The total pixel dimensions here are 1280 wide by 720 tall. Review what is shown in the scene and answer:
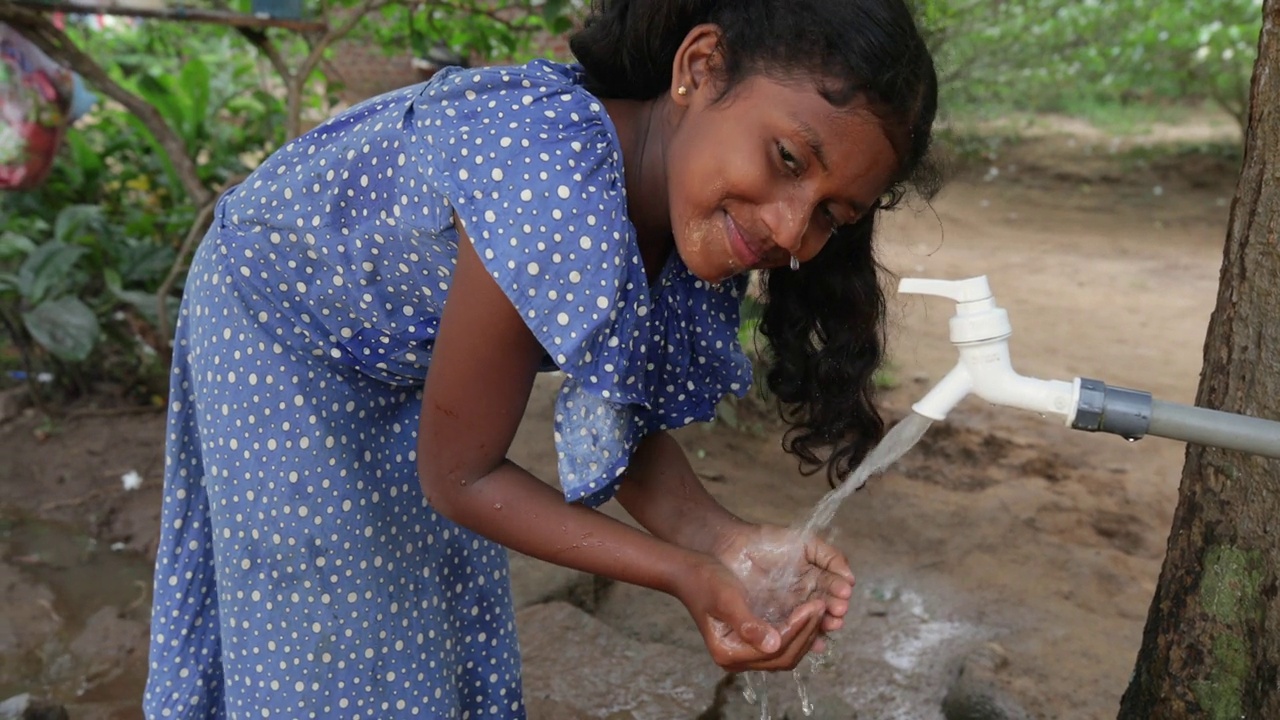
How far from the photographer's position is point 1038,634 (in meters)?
2.35

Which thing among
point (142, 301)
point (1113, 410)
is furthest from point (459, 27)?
point (1113, 410)

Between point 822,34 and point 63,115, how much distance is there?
9.94 feet

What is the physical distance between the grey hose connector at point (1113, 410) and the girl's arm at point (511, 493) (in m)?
0.34

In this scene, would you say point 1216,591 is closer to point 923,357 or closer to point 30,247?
point 923,357

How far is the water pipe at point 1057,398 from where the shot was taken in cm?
96

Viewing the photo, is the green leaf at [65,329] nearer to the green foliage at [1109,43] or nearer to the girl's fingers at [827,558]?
the girl's fingers at [827,558]

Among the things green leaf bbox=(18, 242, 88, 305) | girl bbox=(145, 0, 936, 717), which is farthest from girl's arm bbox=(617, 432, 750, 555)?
green leaf bbox=(18, 242, 88, 305)

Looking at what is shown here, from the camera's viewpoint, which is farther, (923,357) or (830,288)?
(923,357)

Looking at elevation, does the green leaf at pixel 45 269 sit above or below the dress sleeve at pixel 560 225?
below

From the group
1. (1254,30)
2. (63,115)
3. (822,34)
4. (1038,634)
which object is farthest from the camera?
(1254,30)

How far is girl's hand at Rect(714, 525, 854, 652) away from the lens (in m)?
1.26

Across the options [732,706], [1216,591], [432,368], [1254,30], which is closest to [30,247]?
[732,706]

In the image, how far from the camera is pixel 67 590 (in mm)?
2727

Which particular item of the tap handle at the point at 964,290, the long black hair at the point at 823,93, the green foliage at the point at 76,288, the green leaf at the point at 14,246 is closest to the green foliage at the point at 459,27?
the green foliage at the point at 76,288
